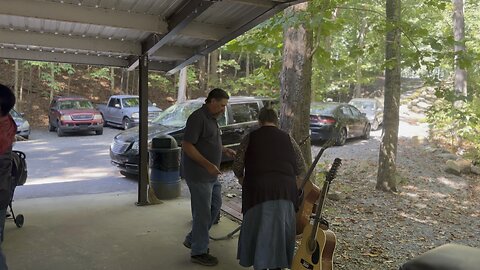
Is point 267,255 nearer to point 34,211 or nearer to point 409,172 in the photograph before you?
point 34,211

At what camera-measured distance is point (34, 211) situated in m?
6.08

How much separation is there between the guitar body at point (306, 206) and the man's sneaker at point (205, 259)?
924 mm

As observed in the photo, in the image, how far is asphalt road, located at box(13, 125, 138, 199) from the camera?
26.2 ft

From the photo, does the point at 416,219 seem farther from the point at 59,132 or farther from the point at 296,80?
the point at 59,132

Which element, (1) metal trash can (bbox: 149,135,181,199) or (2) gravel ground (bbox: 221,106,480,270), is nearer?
(2) gravel ground (bbox: 221,106,480,270)

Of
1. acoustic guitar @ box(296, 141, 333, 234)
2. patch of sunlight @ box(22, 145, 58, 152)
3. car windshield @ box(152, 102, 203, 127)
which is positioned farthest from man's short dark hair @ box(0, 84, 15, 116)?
patch of sunlight @ box(22, 145, 58, 152)

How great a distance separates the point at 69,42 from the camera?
5816 mm

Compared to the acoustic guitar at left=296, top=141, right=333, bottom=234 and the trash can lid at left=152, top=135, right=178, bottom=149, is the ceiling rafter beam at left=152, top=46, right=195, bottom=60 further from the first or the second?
the acoustic guitar at left=296, top=141, right=333, bottom=234

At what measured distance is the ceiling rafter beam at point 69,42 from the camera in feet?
17.8

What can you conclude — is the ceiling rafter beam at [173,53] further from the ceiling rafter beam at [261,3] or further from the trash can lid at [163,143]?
the ceiling rafter beam at [261,3]

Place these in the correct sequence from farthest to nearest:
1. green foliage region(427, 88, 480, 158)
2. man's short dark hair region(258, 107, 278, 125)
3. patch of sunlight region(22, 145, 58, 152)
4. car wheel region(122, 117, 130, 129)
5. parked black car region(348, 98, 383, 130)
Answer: parked black car region(348, 98, 383, 130) → car wheel region(122, 117, 130, 129) → green foliage region(427, 88, 480, 158) → patch of sunlight region(22, 145, 58, 152) → man's short dark hair region(258, 107, 278, 125)

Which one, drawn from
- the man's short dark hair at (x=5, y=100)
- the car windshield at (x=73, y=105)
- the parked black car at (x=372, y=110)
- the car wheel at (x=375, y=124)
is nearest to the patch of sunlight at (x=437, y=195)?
the man's short dark hair at (x=5, y=100)

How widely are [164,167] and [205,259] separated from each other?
9.27 feet

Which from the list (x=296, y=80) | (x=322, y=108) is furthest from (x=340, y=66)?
(x=322, y=108)
